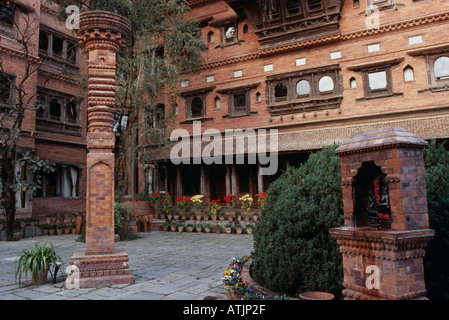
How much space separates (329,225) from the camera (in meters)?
5.04

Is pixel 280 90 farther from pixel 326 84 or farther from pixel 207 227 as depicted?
pixel 207 227

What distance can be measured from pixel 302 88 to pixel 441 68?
598 cm

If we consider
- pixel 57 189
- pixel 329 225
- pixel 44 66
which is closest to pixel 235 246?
pixel 329 225

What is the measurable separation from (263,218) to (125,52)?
13507 millimetres

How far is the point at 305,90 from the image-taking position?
17.7 metres

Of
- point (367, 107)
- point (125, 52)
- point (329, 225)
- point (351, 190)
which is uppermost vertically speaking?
point (125, 52)

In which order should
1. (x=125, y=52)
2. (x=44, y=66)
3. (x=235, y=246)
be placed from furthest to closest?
(x=44, y=66) < (x=125, y=52) < (x=235, y=246)

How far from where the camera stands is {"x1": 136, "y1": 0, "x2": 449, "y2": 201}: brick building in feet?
49.9

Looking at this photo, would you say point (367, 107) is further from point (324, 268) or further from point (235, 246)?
point (324, 268)

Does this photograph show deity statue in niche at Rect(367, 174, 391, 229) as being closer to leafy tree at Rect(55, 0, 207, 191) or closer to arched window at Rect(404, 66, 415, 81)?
leafy tree at Rect(55, 0, 207, 191)

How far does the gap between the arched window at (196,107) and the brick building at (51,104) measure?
20.5ft

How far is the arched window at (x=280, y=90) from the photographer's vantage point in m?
18.3

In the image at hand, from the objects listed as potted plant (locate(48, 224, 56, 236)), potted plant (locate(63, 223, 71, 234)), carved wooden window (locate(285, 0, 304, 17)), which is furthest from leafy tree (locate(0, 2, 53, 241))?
carved wooden window (locate(285, 0, 304, 17))
